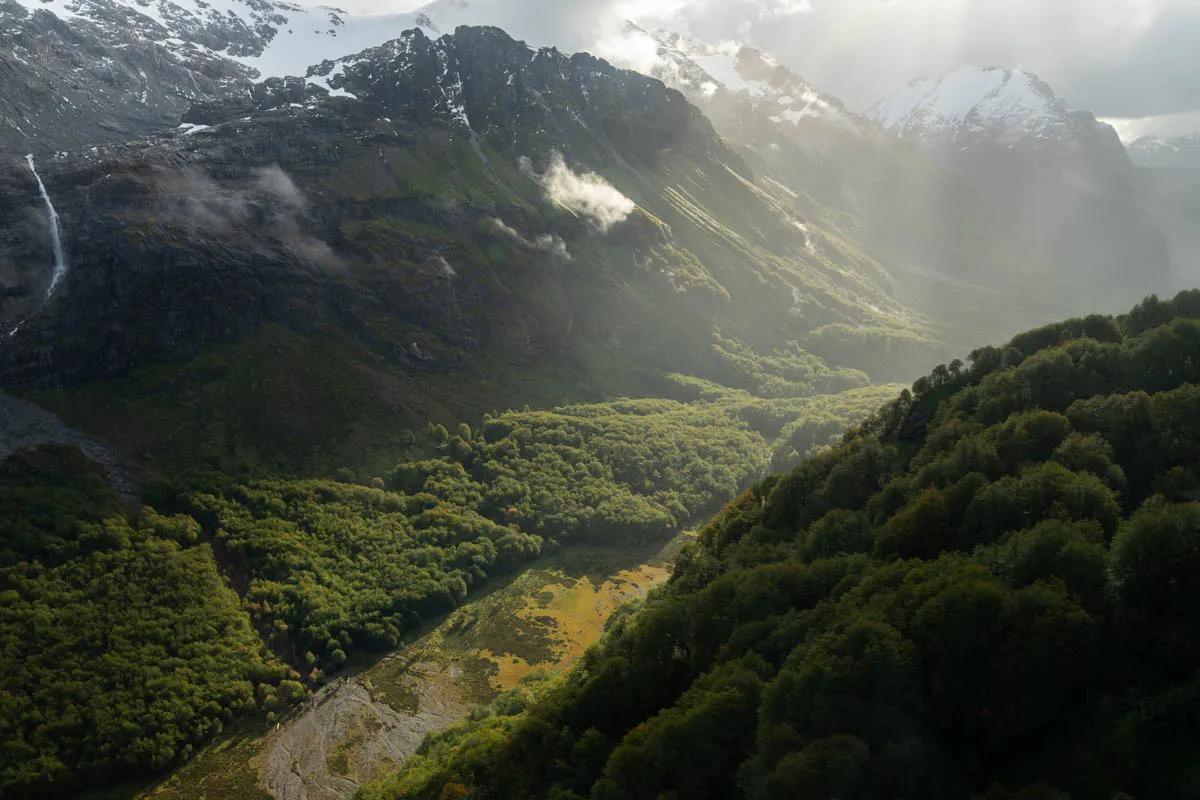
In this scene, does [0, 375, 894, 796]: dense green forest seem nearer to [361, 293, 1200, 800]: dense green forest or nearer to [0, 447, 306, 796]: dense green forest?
[0, 447, 306, 796]: dense green forest

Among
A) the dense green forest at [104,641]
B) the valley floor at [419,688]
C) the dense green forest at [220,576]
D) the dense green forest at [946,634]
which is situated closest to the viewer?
the dense green forest at [946,634]

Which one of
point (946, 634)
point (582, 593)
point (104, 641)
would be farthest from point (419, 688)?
point (946, 634)

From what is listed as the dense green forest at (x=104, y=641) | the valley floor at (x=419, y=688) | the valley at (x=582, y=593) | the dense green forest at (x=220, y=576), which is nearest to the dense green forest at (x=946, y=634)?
the valley at (x=582, y=593)

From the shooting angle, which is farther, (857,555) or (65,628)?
(65,628)

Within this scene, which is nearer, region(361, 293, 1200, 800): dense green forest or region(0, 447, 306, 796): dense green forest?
region(361, 293, 1200, 800): dense green forest

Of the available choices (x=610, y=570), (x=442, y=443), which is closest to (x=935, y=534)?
(x=610, y=570)

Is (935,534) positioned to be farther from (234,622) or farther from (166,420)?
(166,420)

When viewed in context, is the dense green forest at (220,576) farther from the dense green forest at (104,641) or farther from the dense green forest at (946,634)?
the dense green forest at (946,634)

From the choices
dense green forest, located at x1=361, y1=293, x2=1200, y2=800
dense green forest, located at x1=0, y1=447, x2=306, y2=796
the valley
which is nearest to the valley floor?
the valley
